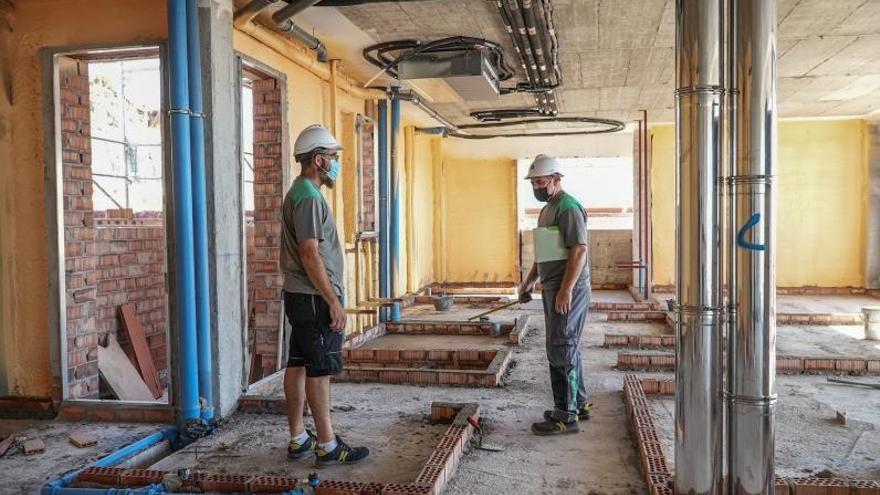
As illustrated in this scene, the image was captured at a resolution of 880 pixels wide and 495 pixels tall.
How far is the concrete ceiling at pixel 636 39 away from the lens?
5152 millimetres

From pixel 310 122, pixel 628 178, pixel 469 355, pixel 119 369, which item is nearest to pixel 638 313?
pixel 469 355

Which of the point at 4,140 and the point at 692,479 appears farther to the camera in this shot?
the point at 4,140

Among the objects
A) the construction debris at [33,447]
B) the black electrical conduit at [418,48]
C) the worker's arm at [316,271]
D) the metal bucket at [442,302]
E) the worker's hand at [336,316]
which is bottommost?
the construction debris at [33,447]

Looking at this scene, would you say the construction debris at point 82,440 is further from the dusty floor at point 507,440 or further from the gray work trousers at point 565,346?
the gray work trousers at point 565,346

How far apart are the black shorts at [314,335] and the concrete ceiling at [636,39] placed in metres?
2.65

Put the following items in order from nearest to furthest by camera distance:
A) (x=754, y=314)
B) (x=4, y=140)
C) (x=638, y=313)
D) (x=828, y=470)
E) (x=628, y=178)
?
1. (x=754, y=314)
2. (x=828, y=470)
3. (x=4, y=140)
4. (x=638, y=313)
5. (x=628, y=178)

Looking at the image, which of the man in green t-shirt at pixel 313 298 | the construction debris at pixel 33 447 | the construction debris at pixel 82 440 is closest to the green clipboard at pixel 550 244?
the man in green t-shirt at pixel 313 298

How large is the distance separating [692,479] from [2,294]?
443 centimetres

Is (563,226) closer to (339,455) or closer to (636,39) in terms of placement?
(339,455)

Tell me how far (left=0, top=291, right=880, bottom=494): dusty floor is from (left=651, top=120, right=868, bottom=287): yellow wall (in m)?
6.43

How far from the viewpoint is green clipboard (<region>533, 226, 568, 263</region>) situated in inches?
156

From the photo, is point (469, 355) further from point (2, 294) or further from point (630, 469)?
point (2, 294)

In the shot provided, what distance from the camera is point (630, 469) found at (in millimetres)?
3424

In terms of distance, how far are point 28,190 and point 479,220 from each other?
919 centimetres
